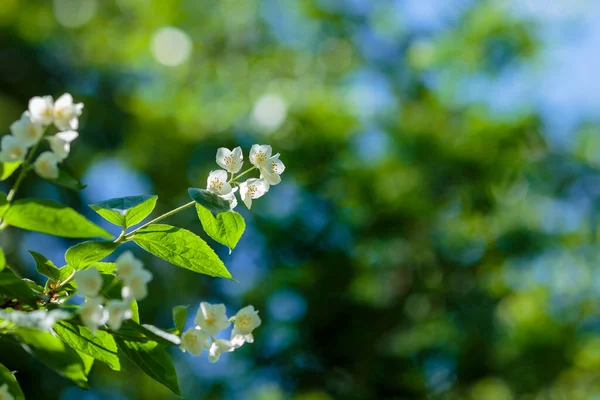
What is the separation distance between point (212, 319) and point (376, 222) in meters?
6.47

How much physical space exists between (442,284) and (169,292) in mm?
2798

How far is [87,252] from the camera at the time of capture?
0.81 m

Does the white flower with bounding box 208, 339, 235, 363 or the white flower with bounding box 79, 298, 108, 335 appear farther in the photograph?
the white flower with bounding box 208, 339, 235, 363

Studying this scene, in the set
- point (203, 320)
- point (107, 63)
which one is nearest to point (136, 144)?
point (107, 63)

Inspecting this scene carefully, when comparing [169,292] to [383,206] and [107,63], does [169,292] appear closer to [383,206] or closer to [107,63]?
[383,206]

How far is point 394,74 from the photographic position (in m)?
9.15

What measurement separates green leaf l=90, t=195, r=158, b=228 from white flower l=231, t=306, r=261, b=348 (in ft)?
0.57

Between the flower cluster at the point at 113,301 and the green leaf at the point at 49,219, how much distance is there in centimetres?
5

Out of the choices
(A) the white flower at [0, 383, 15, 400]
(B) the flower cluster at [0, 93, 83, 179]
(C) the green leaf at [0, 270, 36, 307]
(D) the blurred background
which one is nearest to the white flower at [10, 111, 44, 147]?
(B) the flower cluster at [0, 93, 83, 179]

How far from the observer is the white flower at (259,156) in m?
0.93

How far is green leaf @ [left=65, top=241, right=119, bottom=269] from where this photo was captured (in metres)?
0.80

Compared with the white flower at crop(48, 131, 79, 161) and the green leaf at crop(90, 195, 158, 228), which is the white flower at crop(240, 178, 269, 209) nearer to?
the green leaf at crop(90, 195, 158, 228)

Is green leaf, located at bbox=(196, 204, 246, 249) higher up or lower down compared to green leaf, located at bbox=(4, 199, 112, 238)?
higher up

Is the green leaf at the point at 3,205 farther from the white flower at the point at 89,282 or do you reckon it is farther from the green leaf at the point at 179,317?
the green leaf at the point at 179,317
